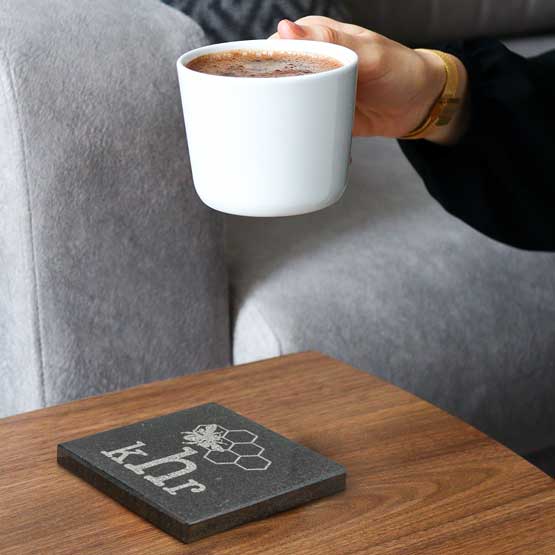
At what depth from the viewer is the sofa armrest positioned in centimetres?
98

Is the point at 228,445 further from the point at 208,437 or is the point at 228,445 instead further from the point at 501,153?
the point at 501,153

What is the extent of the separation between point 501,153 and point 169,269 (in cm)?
34

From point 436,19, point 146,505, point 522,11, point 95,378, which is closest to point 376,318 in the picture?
point 95,378

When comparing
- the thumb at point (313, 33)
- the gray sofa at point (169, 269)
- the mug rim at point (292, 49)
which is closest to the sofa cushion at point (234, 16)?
the gray sofa at point (169, 269)

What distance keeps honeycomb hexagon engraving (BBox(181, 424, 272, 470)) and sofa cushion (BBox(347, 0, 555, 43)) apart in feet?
3.43

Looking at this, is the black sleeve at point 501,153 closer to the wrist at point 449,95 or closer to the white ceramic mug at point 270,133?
the wrist at point 449,95

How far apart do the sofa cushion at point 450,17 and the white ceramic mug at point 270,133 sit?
3.32 ft

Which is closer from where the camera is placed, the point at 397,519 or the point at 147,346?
the point at 397,519

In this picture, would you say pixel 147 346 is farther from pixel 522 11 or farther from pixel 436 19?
pixel 522 11

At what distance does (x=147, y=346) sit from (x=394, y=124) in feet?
1.14

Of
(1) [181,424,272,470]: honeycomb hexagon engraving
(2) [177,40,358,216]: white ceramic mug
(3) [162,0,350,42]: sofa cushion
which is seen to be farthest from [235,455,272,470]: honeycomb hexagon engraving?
(3) [162,0,350,42]: sofa cushion

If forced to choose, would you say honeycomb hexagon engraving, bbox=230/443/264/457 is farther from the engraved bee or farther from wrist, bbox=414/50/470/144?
wrist, bbox=414/50/470/144

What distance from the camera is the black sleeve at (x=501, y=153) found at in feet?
3.31

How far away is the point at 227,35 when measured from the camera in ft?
4.04
